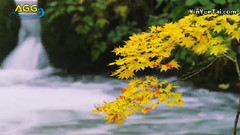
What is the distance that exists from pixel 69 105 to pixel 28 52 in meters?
3.10

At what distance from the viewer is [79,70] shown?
8047mm

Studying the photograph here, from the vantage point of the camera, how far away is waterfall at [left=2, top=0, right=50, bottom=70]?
798 cm

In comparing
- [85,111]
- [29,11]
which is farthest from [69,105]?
[29,11]

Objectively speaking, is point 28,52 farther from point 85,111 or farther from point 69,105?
point 85,111

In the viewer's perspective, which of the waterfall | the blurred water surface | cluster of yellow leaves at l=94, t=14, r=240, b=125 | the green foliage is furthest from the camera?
the waterfall

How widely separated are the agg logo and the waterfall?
127 mm

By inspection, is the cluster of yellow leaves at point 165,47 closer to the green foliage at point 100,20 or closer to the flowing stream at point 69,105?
the flowing stream at point 69,105

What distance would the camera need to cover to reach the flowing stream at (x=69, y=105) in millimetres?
4148

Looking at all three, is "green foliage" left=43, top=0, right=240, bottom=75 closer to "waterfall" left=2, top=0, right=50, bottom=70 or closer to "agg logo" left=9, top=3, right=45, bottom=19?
"agg logo" left=9, top=3, right=45, bottom=19

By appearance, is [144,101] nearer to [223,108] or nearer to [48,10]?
[223,108]

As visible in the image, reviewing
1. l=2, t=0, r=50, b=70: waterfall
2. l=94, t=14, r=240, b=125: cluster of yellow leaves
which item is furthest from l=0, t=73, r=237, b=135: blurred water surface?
l=94, t=14, r=240, b=125: cluster of yellow leaves

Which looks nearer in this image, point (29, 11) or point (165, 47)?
point (165, 47)

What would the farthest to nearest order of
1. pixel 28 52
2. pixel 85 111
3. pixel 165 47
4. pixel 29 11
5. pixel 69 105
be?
pixel 28 52 → pixel 29 11 → pixel 69 105 → pixel 85 111 → pixel 165 47

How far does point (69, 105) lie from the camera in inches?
216
